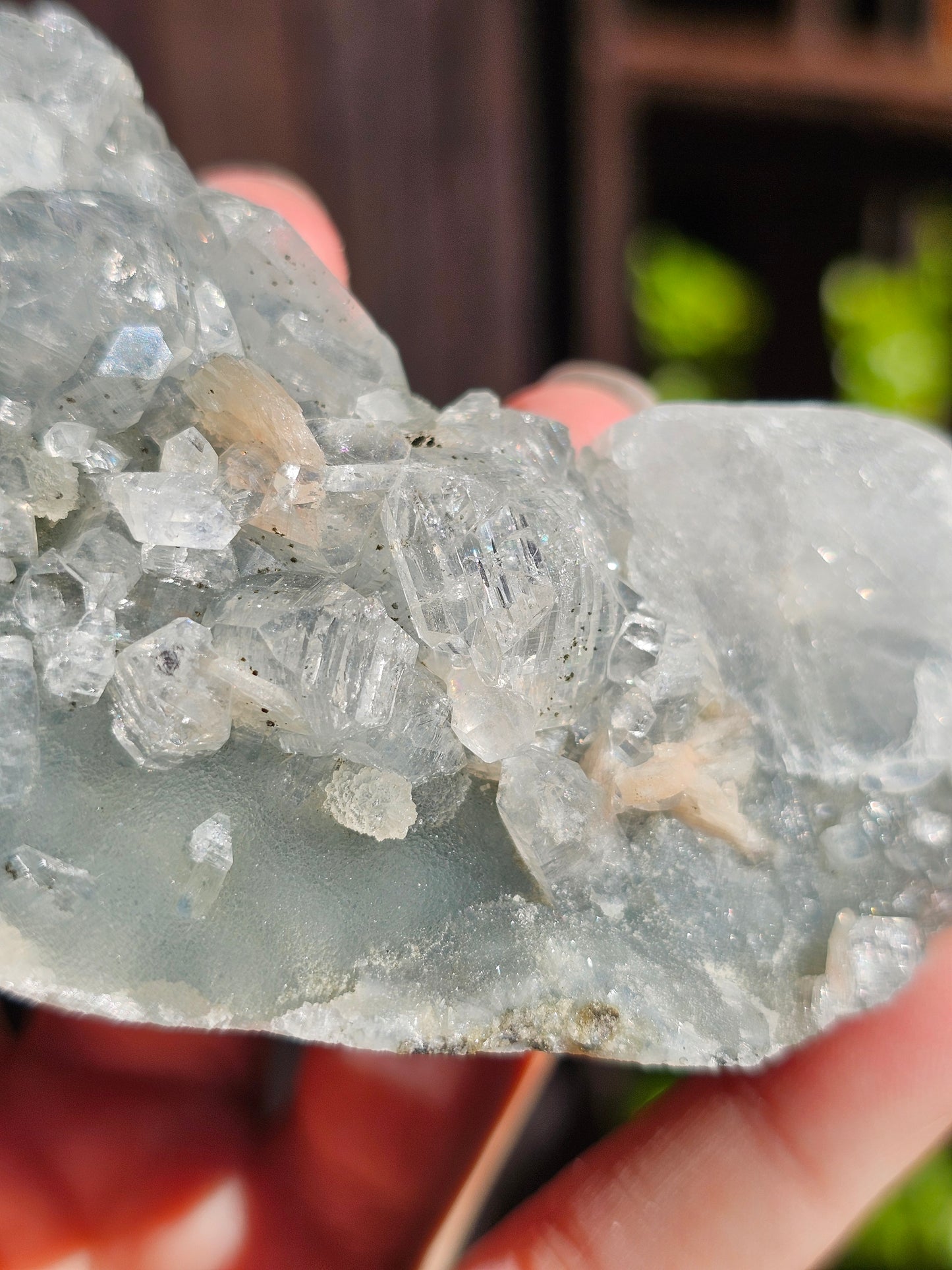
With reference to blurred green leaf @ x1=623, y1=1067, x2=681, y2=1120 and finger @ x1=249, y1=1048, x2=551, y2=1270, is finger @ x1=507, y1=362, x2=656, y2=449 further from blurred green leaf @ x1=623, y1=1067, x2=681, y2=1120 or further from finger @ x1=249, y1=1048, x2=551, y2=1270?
blurred green leaf @ x1=623, y1=1067, x2=681, y2=1120

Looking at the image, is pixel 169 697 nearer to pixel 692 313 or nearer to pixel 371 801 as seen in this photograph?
pixel 371 801

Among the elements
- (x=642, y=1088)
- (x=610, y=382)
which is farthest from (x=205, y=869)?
(x=642, y=1088)

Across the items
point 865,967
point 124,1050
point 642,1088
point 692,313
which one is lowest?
point 642,1088

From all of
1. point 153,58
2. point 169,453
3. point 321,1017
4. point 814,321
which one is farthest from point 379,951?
point 814,321

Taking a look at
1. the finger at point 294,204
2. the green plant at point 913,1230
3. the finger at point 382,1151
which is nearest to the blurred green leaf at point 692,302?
the finger at point 294,204

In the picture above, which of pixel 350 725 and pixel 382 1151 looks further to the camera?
pixel 382 1151

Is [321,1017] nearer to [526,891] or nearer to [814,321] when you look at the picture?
[526,891]

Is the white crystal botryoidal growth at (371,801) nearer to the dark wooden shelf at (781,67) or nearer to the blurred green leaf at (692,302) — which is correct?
the dark wooden shelf at (781,67)
